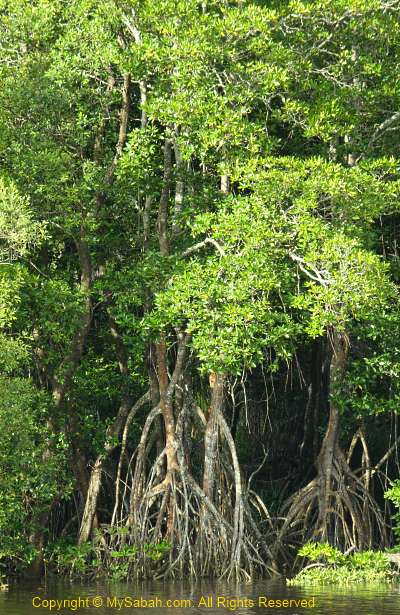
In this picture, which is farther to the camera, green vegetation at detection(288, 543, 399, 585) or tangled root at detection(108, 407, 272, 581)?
tangled root at detection(108, 407, 272, 581)

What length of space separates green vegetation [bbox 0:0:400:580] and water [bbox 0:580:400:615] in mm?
649

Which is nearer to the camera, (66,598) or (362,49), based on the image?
(66,598)

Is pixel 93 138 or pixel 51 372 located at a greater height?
pixel 93 138

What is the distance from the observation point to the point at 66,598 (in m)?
14.2

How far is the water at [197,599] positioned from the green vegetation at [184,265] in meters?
0.65

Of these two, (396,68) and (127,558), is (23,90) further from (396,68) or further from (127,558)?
(127,558)

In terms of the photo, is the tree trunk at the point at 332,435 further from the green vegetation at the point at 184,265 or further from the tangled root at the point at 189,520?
the tangled root at the point at 189,520

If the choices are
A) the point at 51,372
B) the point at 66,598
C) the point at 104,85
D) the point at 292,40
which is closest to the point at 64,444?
the point at 51,372

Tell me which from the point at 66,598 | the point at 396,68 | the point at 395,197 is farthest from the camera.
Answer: the point at 396,68

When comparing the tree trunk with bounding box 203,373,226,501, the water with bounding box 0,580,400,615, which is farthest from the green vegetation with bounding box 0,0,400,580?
the water with bounding box 0,580,400,615

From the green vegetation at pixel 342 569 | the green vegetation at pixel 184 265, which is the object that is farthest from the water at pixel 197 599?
the green vegetation at pixel 184 265

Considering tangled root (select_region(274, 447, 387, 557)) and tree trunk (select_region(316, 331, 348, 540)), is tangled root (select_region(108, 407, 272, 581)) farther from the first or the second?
tree trunk (select_region(316, 331, 348, 540))

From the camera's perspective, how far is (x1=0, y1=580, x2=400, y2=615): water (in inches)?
505

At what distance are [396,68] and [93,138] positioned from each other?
443 centimetres
